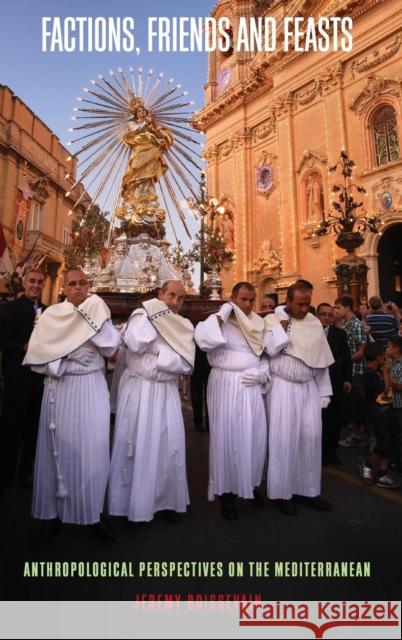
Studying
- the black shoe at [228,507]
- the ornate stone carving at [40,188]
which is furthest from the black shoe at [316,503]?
the ornate stone carving at [40,188]

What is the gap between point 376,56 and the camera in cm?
1561

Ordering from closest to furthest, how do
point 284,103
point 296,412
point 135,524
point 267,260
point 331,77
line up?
point 135,524 → point 296,412 → point 331,77 → point 284,103 → point 267,260

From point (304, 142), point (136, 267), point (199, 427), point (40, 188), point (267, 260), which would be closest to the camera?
point (199, 427)

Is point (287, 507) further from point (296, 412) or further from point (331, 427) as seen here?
point (331, 427)

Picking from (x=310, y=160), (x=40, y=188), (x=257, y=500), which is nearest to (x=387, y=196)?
(x=310, y=160)

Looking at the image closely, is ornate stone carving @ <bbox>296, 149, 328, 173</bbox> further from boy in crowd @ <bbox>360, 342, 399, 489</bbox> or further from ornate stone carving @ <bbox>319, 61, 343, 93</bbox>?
boy in crowd @ <bbox>360, 342, 399, 489</bbox>

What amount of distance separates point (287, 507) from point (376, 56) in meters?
18.9

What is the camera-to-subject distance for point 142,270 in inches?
385

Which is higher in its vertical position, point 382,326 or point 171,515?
point 382,326

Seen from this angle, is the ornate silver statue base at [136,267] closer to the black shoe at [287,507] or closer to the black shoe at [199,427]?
the black shoe at [199,427]

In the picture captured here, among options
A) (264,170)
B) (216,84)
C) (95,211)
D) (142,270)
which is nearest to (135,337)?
(142,270)

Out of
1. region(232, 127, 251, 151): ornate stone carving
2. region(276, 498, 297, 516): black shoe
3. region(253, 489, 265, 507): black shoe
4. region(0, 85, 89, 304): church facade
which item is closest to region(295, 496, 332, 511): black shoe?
region(276, 498, 297, 516): black shoe

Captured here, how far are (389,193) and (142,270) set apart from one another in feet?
35.8

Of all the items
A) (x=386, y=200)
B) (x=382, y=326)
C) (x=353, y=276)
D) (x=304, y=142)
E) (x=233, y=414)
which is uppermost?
(x=304, y=142)
